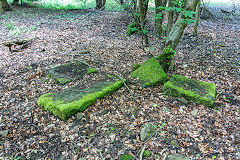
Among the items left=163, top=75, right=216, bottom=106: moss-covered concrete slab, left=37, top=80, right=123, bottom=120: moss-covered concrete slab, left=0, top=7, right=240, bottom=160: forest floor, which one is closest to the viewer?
left=0, top=7, right=240, bottom=160: forest floor

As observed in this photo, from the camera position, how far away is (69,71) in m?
5.02

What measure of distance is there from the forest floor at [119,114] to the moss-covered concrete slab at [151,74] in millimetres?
206

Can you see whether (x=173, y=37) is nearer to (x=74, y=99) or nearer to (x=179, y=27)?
(x=179, y=27)

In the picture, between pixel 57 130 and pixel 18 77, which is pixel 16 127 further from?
pixel 18 77

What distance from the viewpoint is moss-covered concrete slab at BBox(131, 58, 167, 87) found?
4.45m

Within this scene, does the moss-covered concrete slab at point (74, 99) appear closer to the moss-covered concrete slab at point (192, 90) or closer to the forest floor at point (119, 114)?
the forest floor at point (119, 114)

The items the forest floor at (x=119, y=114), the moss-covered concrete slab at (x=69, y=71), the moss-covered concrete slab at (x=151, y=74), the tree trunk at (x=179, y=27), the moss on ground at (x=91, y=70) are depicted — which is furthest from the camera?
the moss on ground at (x=91, y=70)

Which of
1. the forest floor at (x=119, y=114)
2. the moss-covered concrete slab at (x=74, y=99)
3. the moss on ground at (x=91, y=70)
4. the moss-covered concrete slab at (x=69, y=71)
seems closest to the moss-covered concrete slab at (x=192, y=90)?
the forest floor at (x=119, y=114)

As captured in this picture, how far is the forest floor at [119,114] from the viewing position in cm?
295

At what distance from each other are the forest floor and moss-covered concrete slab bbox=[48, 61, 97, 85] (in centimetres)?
24

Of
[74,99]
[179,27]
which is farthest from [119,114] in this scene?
[179,27]

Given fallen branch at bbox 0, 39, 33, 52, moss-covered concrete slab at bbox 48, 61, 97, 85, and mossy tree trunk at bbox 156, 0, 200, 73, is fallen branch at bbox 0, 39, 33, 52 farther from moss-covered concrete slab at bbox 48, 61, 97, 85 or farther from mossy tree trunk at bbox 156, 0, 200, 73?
mossy tree trunk at bbox 156, 0, 200, 73

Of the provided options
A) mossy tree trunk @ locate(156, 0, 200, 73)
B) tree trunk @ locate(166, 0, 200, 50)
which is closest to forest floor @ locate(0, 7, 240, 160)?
mossy tree trunk @ locate(156, 0, 200, 73)

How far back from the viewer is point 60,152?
296 cm
